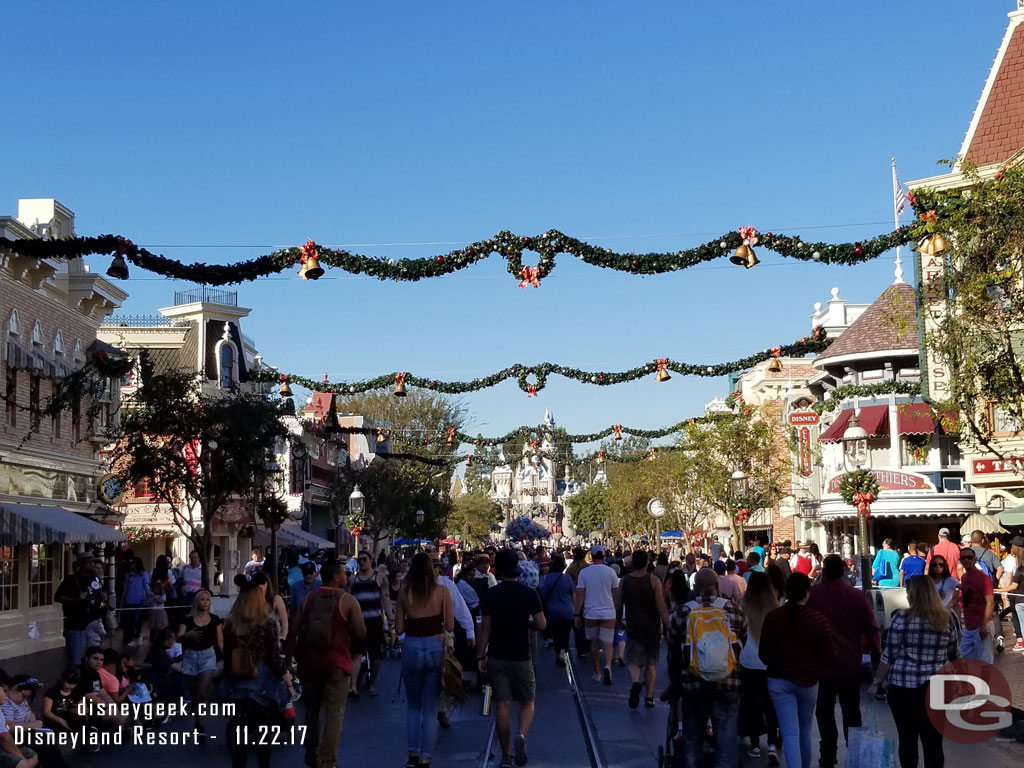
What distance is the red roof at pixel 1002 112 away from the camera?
30.7 meters

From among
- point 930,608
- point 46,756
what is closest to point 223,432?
point 46,756

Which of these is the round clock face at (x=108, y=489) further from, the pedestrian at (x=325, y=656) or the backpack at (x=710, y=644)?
the backpack at (x=710, y=644)

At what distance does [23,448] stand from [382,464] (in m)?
34.2

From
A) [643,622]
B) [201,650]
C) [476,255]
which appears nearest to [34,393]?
[476,255]

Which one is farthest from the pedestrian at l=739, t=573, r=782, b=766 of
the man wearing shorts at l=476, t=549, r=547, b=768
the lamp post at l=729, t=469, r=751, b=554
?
the lamp post at l=729, t=469, r=751, b=554

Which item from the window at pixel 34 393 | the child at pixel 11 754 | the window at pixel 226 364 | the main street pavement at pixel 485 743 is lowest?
the main street pavement at pixel 485 743

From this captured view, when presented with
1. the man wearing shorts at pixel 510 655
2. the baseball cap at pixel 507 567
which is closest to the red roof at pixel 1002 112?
the baseball cap at pixel 507 567

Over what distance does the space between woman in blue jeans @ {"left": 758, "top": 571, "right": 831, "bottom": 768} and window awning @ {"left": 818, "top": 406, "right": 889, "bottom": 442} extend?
31.1 meters

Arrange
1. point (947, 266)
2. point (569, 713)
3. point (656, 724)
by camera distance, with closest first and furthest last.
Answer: point (656, 724) → point (569, 713) → point (947, 266)

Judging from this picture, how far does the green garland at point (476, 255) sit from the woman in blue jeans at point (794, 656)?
8857 mm

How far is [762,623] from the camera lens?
31.9 ft

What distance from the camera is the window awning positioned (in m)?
39.0

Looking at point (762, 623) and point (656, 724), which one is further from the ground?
point (762, 623)

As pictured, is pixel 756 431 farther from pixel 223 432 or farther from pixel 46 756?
pixel 46 756
